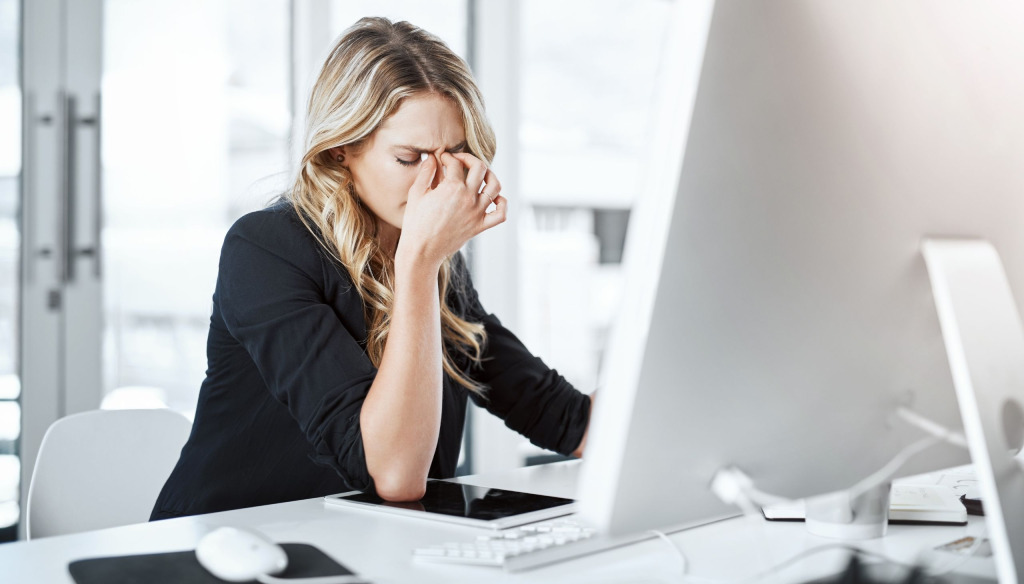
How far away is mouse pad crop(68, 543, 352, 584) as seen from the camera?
2.39 ft

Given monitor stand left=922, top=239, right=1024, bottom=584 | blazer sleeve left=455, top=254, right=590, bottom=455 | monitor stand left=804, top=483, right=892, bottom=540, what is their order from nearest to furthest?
1. monitor stand left=922, top=239, right=1024, bottom=584
2. monitor stand left=804, top=483, right=892, bottom=540
3. blazer sleeve left=455, top=254, right=590, bottom=455

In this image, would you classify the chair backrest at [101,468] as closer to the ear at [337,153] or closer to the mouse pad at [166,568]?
the ear at [337,153]

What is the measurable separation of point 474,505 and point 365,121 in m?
0.54

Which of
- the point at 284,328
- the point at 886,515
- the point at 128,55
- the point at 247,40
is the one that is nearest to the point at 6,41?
the point at 128,55

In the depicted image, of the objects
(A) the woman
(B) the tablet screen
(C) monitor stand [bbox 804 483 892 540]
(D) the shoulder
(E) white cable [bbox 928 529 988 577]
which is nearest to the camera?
(E) white cable [bbox 928 529 988 577]

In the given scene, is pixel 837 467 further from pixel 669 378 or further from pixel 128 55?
pixel 128 55

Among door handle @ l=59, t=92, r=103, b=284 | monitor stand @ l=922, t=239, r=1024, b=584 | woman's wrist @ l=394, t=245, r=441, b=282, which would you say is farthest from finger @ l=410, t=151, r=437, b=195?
door handle @ l=59, t=92, r=103, b=284

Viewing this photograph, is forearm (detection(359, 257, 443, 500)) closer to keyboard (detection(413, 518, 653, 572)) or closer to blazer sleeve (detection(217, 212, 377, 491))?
blazer sleeve (detection(217, 212, 377, 491))

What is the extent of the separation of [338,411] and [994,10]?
762mm

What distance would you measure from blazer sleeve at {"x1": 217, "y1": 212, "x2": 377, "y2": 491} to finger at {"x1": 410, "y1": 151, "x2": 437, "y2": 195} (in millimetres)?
158

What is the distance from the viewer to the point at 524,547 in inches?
32.0

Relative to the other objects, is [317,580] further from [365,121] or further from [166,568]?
[365,121]

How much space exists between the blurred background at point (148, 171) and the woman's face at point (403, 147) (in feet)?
2.46

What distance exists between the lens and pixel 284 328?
113 cm
